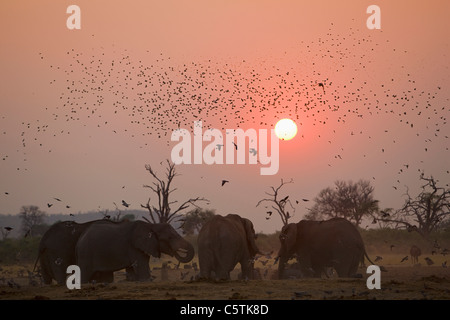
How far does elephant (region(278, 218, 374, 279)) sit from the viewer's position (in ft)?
89.5

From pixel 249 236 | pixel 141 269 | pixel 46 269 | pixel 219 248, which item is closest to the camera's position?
pixel 219 248

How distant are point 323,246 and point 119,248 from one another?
296 inches

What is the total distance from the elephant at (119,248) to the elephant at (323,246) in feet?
14.7

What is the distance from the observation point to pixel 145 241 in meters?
25.3

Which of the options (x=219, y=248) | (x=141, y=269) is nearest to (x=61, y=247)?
(x=141, y=269)

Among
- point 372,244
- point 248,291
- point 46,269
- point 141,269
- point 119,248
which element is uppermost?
point 119,248

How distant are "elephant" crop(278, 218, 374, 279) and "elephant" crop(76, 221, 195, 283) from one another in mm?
4490

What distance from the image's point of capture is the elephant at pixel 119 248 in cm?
2502

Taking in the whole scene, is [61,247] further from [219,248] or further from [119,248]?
[219,248]

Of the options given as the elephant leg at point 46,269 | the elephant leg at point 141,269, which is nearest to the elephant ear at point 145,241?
the elephant leg at point 141,269

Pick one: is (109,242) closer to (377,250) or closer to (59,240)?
(59,240)

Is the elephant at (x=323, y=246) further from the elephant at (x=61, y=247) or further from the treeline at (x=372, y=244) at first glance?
the treeline at (x=372, y=244)

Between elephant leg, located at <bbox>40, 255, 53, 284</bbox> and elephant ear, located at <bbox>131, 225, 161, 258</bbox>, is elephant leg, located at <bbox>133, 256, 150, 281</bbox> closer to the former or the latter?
elephant ear, located at <bbox>131, 225, 161, 258</bbox>

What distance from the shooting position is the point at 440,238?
57.1 metres
